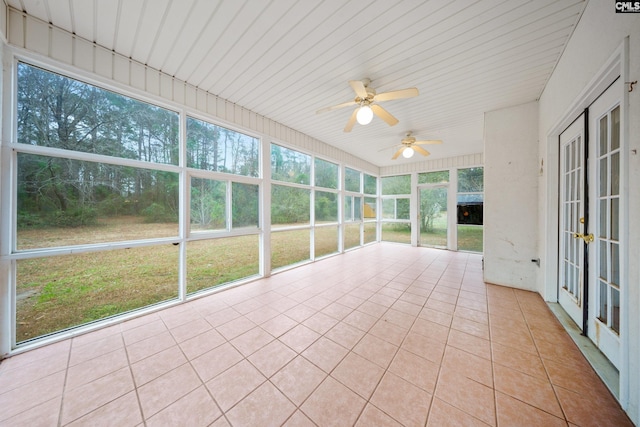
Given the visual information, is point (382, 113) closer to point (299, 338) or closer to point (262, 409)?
point (299, 338)

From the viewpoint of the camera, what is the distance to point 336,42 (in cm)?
199

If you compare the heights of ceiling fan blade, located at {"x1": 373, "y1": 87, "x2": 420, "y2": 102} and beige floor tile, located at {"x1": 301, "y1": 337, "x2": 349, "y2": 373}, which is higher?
ceiling fan blade, located at {"x1": 373, "y1": 87, "x2": 420, "y2": 102}

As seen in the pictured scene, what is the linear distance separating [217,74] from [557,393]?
14.3ft

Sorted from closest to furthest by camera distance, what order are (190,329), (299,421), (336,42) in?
(299,421) < (336,42) < (190,329)

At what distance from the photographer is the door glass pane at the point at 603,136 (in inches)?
66.4

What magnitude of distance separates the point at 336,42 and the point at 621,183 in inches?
94.4

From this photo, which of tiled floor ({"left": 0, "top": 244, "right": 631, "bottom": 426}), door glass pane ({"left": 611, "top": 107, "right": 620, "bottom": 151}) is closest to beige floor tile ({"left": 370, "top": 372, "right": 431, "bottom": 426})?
tiled floor ({"left": 0, "top": 244, "right": 631, "bottom": 426})

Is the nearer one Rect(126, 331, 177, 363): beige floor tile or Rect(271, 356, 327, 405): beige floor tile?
Rect(271, 356, 327, 405): beige floor tile

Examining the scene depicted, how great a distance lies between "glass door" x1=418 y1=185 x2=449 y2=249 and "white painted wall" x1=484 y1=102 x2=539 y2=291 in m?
3.02

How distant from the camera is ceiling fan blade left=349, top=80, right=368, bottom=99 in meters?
2.15

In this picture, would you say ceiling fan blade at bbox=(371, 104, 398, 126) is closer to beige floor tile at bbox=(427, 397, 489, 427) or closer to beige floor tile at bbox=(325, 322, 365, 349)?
beige floor tile at bbox=(325, 322, 365, 349)

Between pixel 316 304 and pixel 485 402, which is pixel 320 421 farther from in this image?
pixel 316 304

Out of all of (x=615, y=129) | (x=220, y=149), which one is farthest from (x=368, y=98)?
(x=220, y=149)

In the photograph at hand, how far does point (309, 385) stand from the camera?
1466 mm
